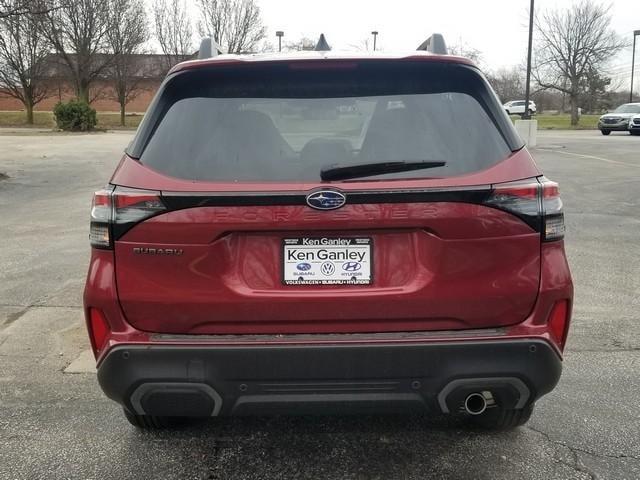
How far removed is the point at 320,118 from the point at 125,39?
4310cm

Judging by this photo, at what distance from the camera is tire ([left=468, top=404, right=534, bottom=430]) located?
2979mm

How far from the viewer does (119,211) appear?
2.38 metres

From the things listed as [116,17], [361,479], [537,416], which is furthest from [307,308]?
[116,17]

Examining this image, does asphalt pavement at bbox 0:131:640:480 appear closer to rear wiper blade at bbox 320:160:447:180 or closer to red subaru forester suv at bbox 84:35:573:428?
red subaru forester suv at bbox 84:35:573:428

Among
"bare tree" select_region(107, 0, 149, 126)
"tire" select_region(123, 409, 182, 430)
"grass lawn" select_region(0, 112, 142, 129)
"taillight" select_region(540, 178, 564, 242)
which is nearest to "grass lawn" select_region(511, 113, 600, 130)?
"bare tree" select_region(107, 0, 149, 126)

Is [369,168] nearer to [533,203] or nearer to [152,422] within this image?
[533,203]

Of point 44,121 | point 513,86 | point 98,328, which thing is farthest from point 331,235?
point 513,86

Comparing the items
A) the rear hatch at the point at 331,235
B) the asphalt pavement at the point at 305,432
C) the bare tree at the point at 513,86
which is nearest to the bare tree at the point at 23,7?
the asphalt pavement at the point at 305,432

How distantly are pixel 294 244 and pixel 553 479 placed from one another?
1.63 metres

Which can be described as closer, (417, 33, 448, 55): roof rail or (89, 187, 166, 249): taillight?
(89, 187, 166, 249): taillight

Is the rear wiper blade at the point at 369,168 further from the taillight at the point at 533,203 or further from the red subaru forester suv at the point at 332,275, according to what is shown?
the taillight at the point at 533,203

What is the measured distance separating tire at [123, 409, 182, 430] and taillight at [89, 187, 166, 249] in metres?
1.07

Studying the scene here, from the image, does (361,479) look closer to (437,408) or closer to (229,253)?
(437,408)

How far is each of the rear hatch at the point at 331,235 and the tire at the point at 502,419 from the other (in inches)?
32.6
